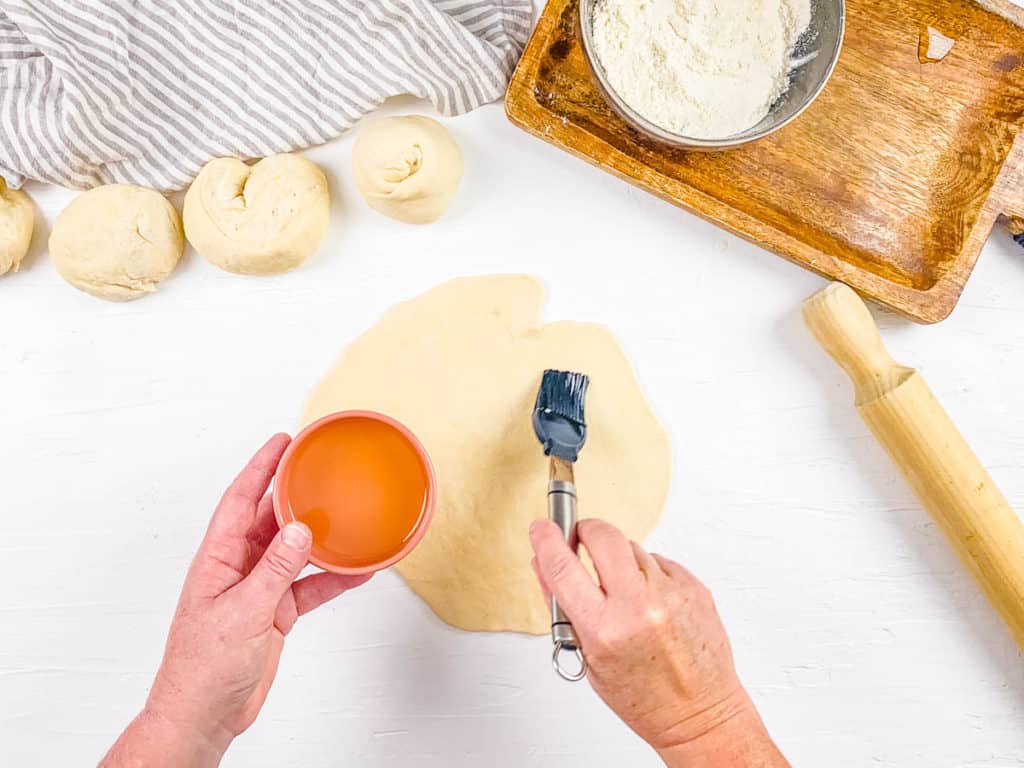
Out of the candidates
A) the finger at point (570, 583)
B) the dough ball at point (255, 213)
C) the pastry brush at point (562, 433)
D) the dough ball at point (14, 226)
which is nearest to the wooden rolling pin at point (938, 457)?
the pastry brush at point (562, 433)

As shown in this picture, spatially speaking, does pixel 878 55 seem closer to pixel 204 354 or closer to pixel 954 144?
pixel 954 144

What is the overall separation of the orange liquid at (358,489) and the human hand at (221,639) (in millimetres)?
47

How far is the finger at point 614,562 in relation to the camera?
750mm

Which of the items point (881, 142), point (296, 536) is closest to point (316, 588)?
point (296, 536)

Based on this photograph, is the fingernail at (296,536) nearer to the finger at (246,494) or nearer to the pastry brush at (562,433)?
the finger at (246,494)

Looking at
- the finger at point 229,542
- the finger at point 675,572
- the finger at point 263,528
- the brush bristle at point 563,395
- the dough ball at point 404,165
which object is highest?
the dough ball at point 404,165

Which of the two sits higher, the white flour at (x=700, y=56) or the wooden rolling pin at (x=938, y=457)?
the white flour at (x=700, y=56)

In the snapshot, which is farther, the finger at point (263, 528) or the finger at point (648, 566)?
the finger at point (263, 528)

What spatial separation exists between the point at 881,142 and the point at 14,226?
1041 mm

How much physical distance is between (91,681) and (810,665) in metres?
0.87

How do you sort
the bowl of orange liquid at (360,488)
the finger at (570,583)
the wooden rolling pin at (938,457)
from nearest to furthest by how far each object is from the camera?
1. the finger at (570,583)
2. the bowl of orange liquid at (360,488)
3. the wooden rolling pin at (938,457)

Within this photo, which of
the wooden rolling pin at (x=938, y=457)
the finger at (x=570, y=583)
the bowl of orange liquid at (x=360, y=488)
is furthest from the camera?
the wooden rolling pin at (x=938, y=457)

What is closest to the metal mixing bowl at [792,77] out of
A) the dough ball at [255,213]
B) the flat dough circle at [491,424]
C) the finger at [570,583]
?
the flat dough circle at [491,424]

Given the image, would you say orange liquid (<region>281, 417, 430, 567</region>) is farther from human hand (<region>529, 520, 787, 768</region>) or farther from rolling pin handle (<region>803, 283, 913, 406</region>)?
rolling pin handle (<region>803, 283, 913, 406</region>)
